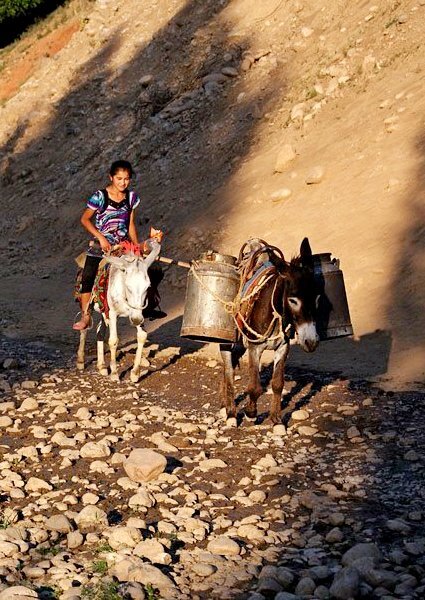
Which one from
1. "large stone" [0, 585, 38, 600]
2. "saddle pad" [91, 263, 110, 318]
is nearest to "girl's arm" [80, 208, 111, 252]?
"saddle pad" [91, 263, 110, 318]

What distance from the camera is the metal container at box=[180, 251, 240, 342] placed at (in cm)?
980

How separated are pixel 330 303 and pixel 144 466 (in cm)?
313

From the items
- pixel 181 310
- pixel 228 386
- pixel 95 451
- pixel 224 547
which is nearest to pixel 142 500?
pixel 224 547

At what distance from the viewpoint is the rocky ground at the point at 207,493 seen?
5961mm

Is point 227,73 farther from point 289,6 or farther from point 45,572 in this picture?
point 45,572

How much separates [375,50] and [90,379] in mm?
15312

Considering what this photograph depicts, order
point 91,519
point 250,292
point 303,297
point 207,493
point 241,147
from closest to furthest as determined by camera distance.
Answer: point 91,519, point 207,493, point 303,297, point 250,292, point 241,147

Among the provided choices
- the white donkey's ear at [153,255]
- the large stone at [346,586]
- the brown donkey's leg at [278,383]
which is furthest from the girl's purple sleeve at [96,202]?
the large stone at [346,586]

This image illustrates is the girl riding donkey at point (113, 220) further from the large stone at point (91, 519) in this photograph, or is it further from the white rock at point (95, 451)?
the large stone at point (91, 519)

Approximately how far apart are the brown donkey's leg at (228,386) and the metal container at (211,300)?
19.2 inches

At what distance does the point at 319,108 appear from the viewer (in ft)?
76.8

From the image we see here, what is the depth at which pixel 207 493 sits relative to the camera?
307 inches

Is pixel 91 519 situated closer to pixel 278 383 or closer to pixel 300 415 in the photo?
pixel 278 383

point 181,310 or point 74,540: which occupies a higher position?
point 181,310
